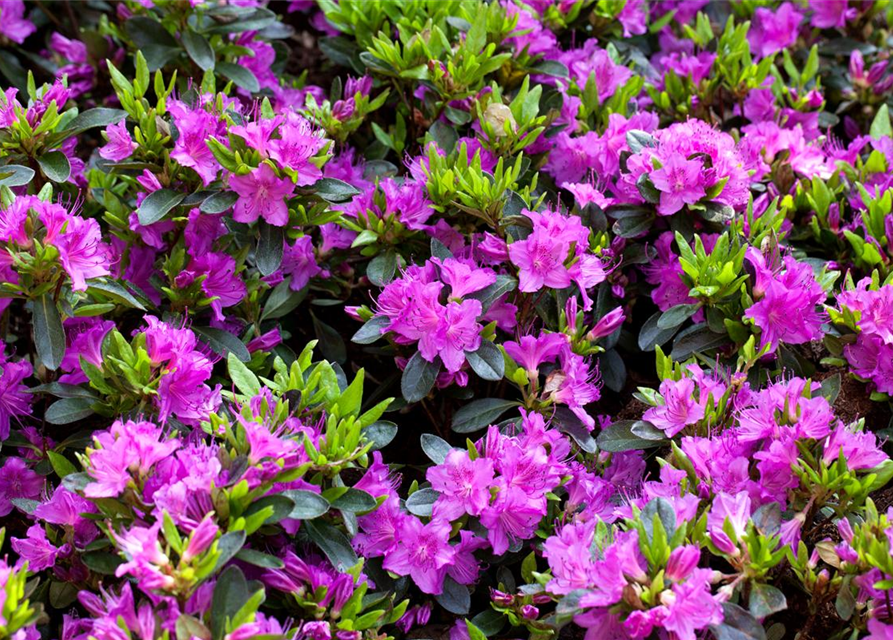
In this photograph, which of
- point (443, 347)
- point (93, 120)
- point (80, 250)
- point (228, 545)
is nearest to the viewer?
point (228, 545)

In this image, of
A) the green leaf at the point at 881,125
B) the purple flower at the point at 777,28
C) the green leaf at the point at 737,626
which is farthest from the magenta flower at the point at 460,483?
the purple flower at the point at 777,28

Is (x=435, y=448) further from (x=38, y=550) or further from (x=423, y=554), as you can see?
(x=38, y=550)

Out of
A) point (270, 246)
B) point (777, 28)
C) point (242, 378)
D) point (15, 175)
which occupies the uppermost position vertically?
point (777, 28)

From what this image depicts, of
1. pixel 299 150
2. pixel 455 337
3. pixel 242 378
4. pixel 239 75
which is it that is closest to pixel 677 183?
pixel 455 337

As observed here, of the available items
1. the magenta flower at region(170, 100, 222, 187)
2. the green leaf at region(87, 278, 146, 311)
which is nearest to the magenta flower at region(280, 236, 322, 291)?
the magenta flower at region(170, 100, 222, 187)

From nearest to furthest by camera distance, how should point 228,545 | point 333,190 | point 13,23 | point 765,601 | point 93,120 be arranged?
point 228,545 < point 765,601 < point 333,190 < point 93,120 < point 13,23

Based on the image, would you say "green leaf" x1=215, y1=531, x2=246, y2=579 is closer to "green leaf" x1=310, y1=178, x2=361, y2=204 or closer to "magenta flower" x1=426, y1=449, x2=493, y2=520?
"magenta flower" x1=426, y1=449, x2=493, y2=520

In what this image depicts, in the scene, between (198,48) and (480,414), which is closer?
(480,414)

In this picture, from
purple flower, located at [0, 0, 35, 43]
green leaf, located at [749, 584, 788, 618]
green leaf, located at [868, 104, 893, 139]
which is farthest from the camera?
purple flower, located at [0, 0, 35, 43]
